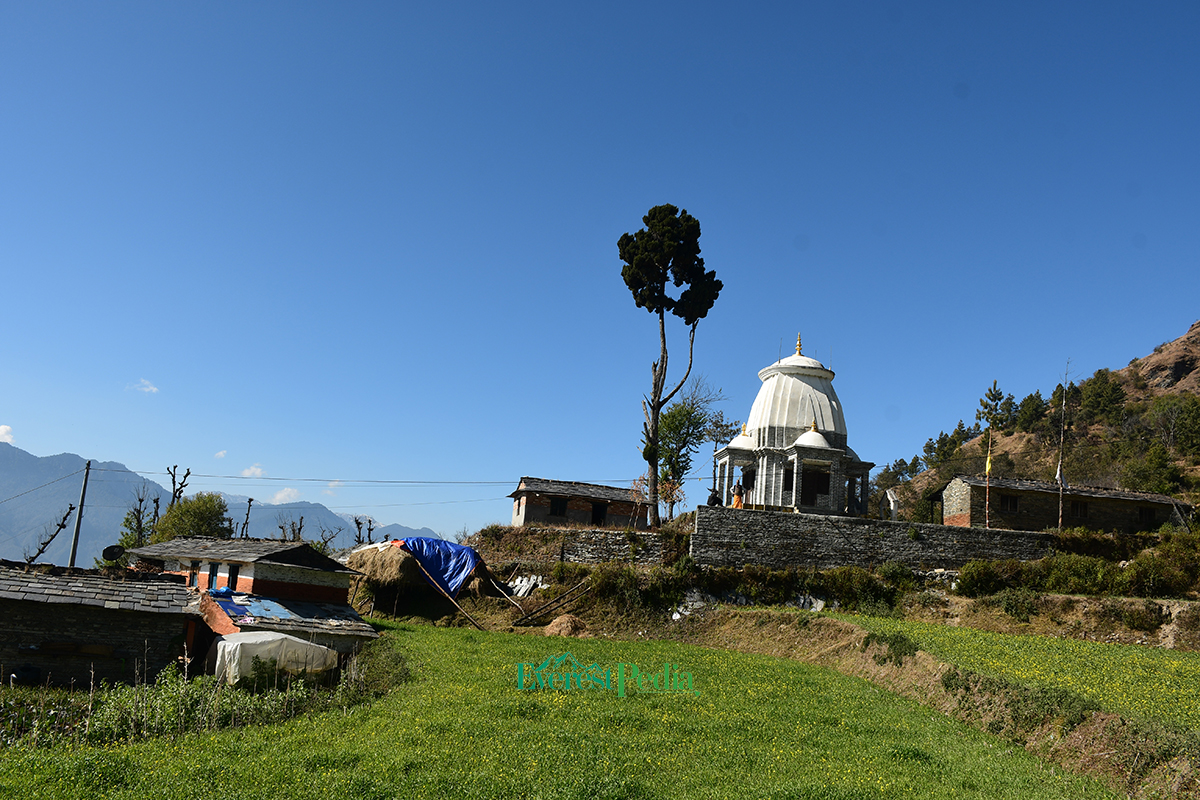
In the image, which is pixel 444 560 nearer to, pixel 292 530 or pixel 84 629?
pixel 84 629

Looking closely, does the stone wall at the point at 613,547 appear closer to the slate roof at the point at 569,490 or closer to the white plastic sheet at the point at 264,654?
the slate roof at the point at 569,490

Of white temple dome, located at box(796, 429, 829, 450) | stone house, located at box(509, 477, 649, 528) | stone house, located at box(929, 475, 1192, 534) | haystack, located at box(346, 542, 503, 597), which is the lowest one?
haystack, located at box(346, 542, 503, 597)

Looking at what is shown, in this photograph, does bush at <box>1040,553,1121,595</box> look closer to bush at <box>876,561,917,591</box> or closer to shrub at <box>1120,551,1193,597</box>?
shrub at <box>1120,551,1193,597</box>

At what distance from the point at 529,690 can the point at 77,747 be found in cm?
781

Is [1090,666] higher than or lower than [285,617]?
higher

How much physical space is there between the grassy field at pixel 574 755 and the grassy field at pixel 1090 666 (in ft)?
7.70

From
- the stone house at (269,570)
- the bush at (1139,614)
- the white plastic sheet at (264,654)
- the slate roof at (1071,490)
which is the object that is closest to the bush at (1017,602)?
the bush at (1139,614)

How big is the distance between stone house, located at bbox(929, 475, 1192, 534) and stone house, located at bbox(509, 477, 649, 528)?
15.7 metres

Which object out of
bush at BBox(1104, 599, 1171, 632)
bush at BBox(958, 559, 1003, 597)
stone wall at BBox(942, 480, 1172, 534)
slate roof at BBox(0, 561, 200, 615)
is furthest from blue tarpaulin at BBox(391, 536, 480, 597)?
stone wall at BBox(942, 480, 1172, 534)

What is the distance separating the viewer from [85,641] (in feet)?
54.5

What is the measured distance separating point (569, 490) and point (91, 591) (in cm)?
A: 2525

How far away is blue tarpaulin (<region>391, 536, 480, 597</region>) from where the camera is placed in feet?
94.9

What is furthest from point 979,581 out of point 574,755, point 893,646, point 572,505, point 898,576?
point 574,755

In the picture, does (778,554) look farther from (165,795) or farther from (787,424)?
(165,795)
